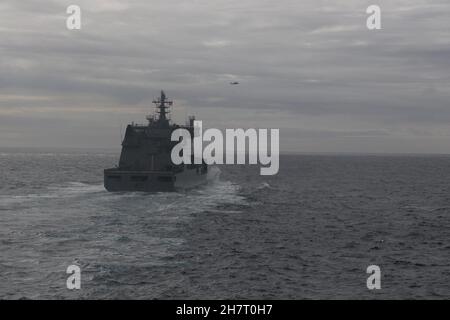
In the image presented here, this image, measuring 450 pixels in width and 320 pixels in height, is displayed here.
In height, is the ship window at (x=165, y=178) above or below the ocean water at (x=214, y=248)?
above

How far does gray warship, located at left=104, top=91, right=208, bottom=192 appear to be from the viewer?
62375mm

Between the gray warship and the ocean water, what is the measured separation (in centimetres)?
347

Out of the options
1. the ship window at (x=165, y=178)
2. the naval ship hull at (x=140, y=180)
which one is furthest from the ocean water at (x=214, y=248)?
the ship window at (x=165, y=178)

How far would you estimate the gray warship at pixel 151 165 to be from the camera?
62375 millimetres

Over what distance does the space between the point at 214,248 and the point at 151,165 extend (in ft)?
124

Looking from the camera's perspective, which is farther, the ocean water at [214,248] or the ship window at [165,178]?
the ship window at [165,178]

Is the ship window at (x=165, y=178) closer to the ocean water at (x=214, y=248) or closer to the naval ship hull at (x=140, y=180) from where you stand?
the naval ship hull at (x=140, y=180)

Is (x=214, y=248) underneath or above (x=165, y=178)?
underneath

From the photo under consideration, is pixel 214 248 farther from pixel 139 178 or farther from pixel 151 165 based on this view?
pixel 151 165

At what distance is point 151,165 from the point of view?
230 ft

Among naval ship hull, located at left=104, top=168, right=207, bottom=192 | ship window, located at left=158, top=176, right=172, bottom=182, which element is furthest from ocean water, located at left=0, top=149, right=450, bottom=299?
ship window, located at left=158, top=176, right=172, bottom=182

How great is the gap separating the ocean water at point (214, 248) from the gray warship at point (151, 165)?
3.47 m

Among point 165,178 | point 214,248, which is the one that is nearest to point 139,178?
point 165,178
